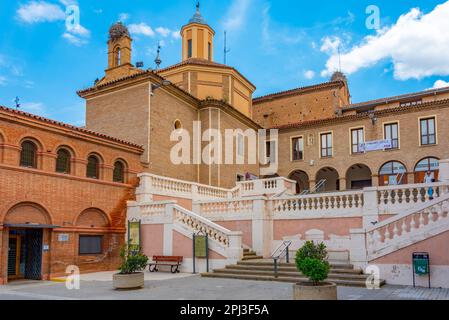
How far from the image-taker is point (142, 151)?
2286 cm

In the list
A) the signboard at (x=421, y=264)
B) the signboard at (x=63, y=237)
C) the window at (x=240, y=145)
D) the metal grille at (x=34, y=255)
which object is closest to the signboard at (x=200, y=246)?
the signboard at (x=63, y=237)

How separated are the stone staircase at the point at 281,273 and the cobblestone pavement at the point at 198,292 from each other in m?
0.55

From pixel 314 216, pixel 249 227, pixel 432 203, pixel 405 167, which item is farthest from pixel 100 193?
pixel 405 167

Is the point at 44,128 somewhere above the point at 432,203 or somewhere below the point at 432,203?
above

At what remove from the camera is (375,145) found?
105 ft

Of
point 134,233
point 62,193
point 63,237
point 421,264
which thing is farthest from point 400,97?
point 63,237

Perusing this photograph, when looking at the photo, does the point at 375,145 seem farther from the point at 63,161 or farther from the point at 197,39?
the point at 63,161

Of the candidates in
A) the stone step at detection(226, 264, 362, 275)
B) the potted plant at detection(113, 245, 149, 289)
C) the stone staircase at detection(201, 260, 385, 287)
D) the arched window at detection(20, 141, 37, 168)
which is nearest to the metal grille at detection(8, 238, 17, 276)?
the arched window at detection(20, 141, 37, 168)

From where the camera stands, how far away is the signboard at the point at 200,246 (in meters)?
17.2

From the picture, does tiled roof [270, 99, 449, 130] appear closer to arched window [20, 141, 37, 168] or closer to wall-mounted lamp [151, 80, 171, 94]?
wall-mounted lamp [151, 80, 171, 94]

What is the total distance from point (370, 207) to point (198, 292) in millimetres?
8329

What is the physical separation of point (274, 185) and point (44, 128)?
13407 mm

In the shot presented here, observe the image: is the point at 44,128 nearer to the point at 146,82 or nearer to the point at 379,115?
the point at 146,82

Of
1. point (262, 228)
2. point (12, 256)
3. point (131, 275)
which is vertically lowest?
point (131, 275)
